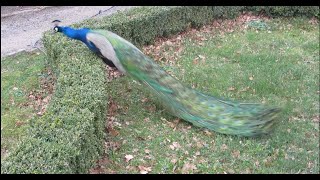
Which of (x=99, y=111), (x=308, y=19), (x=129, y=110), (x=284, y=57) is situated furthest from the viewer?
(x=308, y=19)

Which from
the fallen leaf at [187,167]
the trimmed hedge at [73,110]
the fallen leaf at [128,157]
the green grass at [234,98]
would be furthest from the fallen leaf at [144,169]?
the trimmed hedge at [73,110]

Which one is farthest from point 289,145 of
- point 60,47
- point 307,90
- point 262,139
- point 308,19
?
point 308,19

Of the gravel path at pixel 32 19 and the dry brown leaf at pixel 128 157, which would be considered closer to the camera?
the dry brown leaf at pixel 128 157

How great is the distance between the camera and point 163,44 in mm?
9828

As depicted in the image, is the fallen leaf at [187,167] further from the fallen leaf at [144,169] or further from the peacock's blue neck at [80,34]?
the peacock's blue neck at [80,34]

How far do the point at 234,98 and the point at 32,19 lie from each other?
7.15m

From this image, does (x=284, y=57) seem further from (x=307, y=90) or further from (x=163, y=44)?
(x=163, y=44)

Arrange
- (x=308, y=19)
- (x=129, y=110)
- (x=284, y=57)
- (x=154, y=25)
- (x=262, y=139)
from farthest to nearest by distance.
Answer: (x=308, y=19)
(x=154, y=25)
(x=284, y=57)
(x=129, y=110)
(x=262, y=139)

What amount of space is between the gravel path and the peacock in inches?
110

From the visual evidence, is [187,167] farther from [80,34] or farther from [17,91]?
[80,34]

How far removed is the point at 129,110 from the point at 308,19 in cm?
668

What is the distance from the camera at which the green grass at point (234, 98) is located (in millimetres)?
5539

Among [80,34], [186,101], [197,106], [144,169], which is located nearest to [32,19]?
[80,34]

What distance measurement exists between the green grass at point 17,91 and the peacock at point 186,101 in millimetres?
1237
